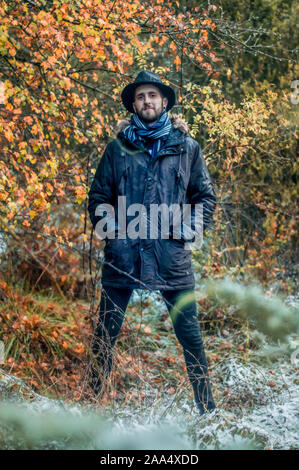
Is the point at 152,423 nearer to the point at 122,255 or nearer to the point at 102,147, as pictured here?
the point at 122,255

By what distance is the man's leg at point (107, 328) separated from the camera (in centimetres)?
385

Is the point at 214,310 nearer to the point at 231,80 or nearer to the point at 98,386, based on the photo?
the point at 98,386

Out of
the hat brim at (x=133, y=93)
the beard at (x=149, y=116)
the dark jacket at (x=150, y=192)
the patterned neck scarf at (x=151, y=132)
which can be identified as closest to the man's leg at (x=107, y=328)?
the dark jacket at (x=150, y=192)

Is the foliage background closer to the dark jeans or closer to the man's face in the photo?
the dark jeans

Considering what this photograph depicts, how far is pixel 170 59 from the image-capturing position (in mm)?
6742

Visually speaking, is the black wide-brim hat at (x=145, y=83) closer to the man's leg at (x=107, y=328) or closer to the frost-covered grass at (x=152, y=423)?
the man's leg at (x=107, y=328)

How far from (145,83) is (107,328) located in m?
1.77

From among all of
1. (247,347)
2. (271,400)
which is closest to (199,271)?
(247,347)

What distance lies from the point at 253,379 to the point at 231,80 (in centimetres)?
413

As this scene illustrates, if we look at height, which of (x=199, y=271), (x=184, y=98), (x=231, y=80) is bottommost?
(x=199, y=271)

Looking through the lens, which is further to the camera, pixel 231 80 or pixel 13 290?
pixel 231 80

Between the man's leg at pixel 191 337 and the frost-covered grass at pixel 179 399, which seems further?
the man's leg at pixel 191 337

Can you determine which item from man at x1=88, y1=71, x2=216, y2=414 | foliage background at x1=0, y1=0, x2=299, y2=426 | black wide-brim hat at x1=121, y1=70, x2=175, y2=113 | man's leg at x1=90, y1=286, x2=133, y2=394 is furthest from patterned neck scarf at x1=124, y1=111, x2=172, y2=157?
man's leg at x1=90, y1=286, x2=133, y2=394

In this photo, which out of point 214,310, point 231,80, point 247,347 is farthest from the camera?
point 231,80
